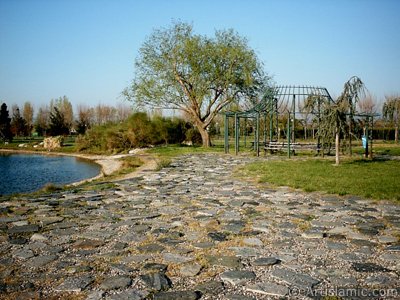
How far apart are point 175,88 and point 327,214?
2191 centimetres

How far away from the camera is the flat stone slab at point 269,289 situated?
2.85 meters

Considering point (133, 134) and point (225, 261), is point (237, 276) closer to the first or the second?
point (225, 261)

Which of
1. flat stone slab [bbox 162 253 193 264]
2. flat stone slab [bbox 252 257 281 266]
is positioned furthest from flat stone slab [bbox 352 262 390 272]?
flat stone slab [bbox 162 253 193 264]

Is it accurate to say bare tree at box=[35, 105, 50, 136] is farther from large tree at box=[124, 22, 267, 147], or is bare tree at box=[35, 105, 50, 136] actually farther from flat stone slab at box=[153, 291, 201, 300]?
flat stone slab at box=[153, 291, 201, 300]

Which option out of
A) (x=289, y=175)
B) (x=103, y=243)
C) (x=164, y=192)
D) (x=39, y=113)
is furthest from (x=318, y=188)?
(x=39, y=113)

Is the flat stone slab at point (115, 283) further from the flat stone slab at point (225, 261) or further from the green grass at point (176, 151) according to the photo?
the green grass at point (176, 151)

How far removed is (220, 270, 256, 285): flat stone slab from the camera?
10.1 feet

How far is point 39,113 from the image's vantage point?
221 feet

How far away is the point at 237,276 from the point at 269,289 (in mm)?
371

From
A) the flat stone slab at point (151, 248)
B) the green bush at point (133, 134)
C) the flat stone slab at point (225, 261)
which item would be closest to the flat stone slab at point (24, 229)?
the flat stone slab at point (151, 248)

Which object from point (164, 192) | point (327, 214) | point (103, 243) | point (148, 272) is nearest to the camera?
point (148, 272)

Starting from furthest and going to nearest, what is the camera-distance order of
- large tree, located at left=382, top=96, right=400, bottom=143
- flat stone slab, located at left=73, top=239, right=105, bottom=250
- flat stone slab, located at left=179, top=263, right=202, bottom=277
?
large tree, located at left=382, top=96, right=400, bottom=143 < flat stone slab, located at left=73, top=239, right=105, bottom=250 < flat stone slab, located at left=179, top=263, right=202, bottom=277

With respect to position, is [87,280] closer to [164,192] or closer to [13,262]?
[13,262]

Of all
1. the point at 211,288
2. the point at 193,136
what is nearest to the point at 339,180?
the point at 211,288
